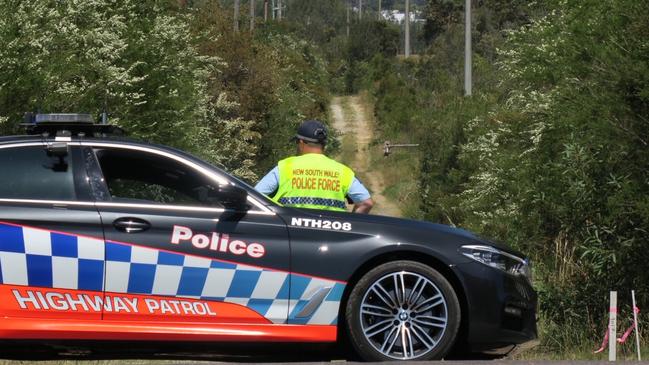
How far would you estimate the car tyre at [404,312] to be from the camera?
7199 millimetres

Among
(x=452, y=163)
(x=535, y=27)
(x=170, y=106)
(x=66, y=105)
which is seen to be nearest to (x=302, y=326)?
(x=66, y=105)

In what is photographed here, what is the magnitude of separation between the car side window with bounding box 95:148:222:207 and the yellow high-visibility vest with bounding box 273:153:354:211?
86 centimetres

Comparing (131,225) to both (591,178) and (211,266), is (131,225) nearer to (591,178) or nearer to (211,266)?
(211,266)

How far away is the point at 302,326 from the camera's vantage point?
23.4ft

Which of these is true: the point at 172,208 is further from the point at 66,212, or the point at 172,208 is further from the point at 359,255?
the point at 359,255

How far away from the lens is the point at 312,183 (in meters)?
8.21

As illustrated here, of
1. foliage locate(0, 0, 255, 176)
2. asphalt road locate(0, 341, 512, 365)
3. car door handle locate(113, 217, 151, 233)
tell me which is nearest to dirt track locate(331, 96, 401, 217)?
foliage locate(0, 0, 255, 176)

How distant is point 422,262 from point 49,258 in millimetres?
2243

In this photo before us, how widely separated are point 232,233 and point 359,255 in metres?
0.78

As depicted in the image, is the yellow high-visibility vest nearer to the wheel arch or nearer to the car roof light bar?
the wheel arch

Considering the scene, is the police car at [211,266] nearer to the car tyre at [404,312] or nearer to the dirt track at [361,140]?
the car tyre at [404,312]

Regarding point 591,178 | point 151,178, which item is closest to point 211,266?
point 151,178

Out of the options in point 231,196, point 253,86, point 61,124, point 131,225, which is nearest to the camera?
point 131,225

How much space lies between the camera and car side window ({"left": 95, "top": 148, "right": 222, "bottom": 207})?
7387 millimetres
